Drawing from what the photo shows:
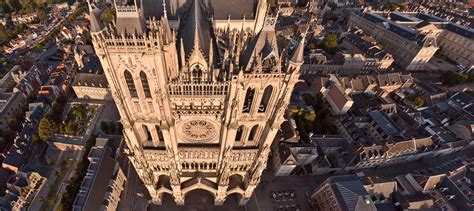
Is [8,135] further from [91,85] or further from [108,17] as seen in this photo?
[108,17]

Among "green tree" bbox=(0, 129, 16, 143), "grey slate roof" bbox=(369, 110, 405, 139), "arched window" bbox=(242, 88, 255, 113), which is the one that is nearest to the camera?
"arched window" bbox=(242, 88, 255, 113)

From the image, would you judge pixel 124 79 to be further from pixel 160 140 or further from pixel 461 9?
pixel 461 9

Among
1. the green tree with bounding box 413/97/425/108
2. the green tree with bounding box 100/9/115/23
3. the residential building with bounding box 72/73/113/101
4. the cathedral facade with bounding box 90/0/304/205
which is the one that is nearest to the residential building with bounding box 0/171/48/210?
the cathedral facade with bounding box 90/0/304/205

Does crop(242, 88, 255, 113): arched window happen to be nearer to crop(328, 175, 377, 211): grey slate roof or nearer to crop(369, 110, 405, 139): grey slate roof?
crop(328, 175, 377, 211): grey slate roof

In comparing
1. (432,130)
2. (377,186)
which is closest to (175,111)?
(377,186)

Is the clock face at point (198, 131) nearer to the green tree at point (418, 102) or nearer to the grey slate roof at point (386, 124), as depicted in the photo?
the grey slate roof at point (386, 124)

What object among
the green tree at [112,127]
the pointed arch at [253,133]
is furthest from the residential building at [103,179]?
the pointed arch at [253,133]
